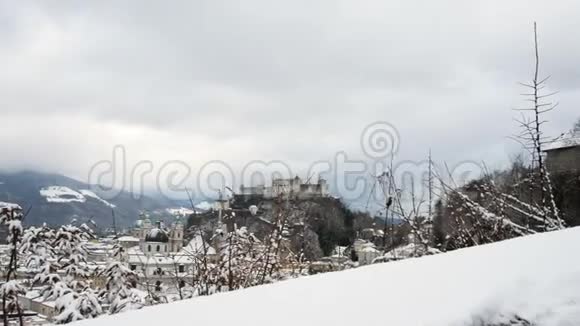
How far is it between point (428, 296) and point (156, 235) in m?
4.46

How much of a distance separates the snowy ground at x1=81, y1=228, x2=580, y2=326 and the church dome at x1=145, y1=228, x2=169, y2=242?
2.48 m

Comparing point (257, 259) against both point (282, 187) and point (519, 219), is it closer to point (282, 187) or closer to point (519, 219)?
point (282, 187)

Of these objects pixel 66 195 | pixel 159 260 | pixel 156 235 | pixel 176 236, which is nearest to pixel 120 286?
pixel 159 260

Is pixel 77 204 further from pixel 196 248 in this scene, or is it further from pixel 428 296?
pixel 428 296

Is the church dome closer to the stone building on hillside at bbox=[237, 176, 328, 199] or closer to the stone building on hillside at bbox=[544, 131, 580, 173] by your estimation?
the stone building on hillside at bbox=[237, 176, 328, 199]

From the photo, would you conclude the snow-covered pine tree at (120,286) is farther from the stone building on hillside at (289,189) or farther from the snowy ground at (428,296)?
the stone building on hillside at (289,189)

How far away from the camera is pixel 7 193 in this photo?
4.14m

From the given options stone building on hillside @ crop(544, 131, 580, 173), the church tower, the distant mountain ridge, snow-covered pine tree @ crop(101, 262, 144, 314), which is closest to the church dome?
the church tower

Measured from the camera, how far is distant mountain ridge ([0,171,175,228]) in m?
4.22

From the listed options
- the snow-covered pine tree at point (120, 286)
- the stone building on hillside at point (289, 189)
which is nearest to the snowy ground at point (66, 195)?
the snow-covered pine tree at point (120, 286)

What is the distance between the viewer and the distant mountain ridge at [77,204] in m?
4.22

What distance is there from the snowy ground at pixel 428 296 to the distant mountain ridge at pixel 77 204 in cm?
210

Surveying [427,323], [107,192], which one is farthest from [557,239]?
[107,192]

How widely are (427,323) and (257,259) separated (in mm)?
2899
